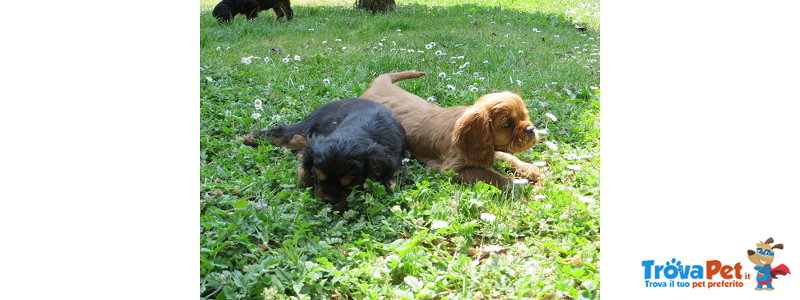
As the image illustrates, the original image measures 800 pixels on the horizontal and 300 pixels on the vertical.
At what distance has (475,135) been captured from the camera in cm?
395

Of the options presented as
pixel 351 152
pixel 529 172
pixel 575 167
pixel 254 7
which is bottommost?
pixel 529 172

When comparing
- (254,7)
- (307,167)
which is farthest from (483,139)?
(254,7)

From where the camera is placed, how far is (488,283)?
250cm

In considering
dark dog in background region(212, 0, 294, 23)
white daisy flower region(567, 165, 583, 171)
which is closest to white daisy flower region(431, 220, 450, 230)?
white daisy flower region(567, 165, 583, 171)

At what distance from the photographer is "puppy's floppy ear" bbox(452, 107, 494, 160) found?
392cm
